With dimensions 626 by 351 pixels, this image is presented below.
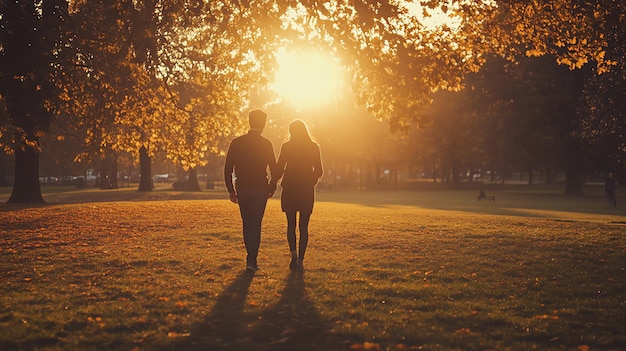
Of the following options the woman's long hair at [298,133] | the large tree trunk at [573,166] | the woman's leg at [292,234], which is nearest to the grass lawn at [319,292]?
the woman's leg at [292,234]

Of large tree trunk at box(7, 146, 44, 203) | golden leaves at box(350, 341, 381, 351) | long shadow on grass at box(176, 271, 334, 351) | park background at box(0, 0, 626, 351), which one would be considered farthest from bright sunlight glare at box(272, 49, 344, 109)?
large tree trunk at box(7, 146, 44, 203)

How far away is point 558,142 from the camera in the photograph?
51.1m

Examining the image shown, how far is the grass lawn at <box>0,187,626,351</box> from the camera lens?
648cm

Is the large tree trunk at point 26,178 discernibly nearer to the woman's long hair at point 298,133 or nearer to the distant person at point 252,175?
the distant person at point 252,175

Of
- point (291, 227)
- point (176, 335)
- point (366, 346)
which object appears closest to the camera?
point (366, 346)

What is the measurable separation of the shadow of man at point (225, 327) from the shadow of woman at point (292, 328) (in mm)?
152

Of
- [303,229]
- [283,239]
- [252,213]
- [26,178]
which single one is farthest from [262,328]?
[26,178]

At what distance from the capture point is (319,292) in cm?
878

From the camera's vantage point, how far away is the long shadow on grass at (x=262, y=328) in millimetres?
6184

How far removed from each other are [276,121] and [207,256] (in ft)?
199

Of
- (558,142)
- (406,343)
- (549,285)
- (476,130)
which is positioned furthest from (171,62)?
(476,130)

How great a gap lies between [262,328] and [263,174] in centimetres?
360

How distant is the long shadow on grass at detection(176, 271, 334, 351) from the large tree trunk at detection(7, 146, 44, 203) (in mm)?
24445

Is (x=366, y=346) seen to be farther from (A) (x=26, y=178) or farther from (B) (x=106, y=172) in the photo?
(B) (x=106, y=172)
